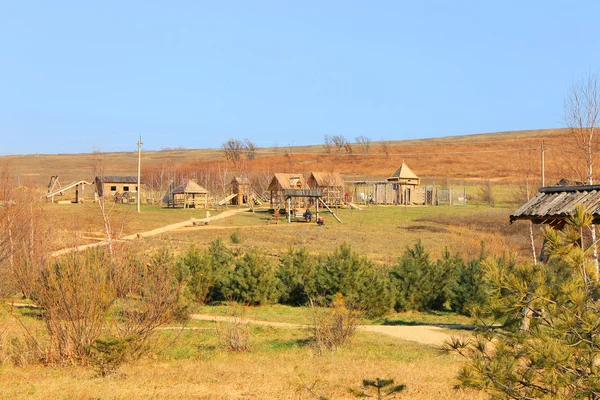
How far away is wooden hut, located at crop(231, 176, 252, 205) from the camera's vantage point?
63.4 meters

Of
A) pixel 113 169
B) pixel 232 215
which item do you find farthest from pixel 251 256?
pixel 113 169

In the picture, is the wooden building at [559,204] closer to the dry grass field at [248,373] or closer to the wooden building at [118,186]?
the dry grass field at [248,373]

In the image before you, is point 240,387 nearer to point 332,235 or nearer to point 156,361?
point 156,361

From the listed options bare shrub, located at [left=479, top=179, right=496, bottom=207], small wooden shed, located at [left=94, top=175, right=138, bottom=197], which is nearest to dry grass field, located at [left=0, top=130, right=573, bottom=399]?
bare shrub, located at [left=479, top=179, right=496, bottom=207]

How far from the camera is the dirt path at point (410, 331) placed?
47.2 feet

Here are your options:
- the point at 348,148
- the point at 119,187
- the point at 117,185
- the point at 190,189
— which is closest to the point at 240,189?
the point at 190,189

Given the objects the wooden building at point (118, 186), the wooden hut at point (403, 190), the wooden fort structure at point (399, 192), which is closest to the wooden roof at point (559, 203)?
the wooden hut at point (403, 190)

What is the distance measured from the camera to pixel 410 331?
15.6 m

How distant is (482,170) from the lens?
326 ft

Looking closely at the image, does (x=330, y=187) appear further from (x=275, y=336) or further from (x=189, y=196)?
(x=275, y=336)

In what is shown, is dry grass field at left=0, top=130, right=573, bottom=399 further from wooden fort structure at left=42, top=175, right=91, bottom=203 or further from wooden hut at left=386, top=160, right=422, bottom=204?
wooden fort structure at left=42, top=175, right=91, bottom=203

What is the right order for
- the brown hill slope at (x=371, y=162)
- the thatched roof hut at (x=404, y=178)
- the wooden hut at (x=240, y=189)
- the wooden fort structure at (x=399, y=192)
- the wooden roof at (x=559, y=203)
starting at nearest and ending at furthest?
the wooden roof at (x=559, y=203)
the wooden hut at (x=240, y=189)
the wooden fort structure at (x=399, y=192)
the thatched roof hut at (x=404, y=178)
the brown hill slope at (x=371, y=162)

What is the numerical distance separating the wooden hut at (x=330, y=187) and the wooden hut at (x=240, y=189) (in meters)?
6.37

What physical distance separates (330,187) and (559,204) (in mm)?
46513
